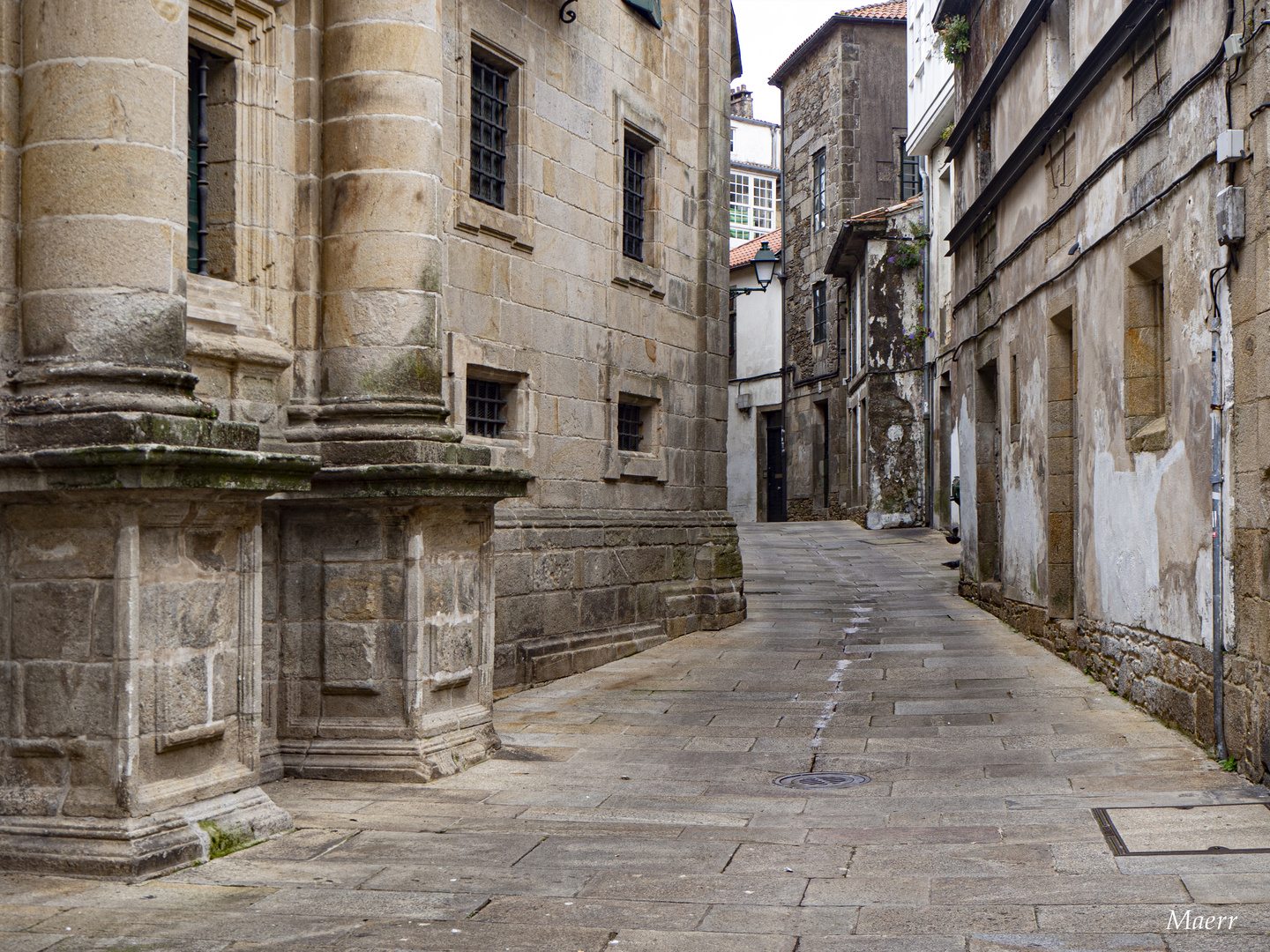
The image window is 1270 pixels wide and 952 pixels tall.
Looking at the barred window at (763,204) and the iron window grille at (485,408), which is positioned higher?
the barred window at (763,204)

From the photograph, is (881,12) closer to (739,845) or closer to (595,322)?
(595,322)

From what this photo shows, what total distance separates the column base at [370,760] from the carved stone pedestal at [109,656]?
143 centimetres

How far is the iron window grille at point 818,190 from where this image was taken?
33.3 metres

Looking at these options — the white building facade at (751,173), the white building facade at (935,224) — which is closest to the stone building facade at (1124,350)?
the white building facade at (935,224)

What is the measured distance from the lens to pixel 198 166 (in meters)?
7.29

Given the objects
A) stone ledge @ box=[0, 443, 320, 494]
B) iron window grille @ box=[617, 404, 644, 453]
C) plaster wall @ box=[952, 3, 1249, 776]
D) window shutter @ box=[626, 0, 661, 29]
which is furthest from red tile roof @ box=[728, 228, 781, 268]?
stone ledge @ box=[0, 443, 320, 494]

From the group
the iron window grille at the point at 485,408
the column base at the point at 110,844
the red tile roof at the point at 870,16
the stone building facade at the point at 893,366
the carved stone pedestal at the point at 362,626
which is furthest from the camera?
the red tile roof at the point at 870,16

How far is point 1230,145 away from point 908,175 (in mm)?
26372

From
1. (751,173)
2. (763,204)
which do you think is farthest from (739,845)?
(763,204)

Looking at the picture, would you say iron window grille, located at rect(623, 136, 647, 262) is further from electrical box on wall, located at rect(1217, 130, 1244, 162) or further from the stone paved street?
electrical box on wall, located at rect(1217, 130, 1244, 162)

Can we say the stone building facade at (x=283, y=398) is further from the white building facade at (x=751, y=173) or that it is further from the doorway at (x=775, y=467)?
the white building facade at (x=751, y=173)

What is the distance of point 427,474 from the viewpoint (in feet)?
23.2

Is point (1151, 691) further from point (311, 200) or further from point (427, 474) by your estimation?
point (311, 200)

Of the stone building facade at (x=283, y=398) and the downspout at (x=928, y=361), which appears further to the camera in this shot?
the downspout at (x=928, y=361)
